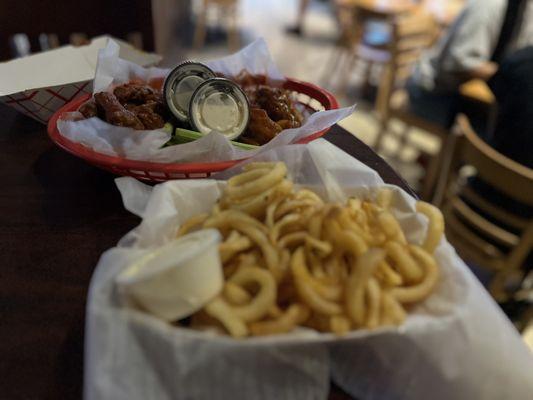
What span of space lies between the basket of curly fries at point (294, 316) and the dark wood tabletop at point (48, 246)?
0.27 ft

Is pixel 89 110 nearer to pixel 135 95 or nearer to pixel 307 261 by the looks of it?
pixel 135 95

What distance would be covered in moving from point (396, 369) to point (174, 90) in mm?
659

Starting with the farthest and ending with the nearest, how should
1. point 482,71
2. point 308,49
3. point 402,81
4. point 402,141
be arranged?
point 308,49, point 402,81, point 402,141, point 482,71

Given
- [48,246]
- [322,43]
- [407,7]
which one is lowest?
[322,43]

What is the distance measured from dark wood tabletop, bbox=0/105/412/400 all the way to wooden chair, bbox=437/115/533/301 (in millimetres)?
444

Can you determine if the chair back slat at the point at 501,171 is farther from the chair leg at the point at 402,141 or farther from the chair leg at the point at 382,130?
the chair leg at the point at 402,141

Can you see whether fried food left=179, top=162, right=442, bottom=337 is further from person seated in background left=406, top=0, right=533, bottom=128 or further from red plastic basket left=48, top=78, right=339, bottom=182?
person seated in background left=406, top=0, right=533, bottom=128

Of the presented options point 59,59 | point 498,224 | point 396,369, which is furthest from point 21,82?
point 498,224

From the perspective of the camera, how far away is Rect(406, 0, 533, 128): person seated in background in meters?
2.03

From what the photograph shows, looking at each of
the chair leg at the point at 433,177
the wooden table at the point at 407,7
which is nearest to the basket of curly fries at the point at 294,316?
the chair leg at the point at 433,177

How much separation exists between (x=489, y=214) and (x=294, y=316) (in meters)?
1.21

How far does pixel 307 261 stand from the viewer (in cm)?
54

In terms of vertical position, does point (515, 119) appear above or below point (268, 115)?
below

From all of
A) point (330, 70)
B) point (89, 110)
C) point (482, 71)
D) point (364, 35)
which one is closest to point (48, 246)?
point (89, 110)
